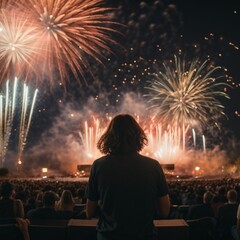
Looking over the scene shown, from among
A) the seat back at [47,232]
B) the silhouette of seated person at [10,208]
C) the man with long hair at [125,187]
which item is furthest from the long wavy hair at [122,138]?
the silhouette of seated person at [10,208]

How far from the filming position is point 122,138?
350 cm

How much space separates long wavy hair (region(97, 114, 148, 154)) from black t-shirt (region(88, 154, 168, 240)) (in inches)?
2.6

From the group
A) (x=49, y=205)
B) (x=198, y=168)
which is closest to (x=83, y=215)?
(x=49, y=205)

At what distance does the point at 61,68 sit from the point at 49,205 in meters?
16.7

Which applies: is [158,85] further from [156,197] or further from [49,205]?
[156,197]

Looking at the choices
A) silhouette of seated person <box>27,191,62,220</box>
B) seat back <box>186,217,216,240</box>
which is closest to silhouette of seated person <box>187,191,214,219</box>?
seat back <box>186,217,216,240</box>

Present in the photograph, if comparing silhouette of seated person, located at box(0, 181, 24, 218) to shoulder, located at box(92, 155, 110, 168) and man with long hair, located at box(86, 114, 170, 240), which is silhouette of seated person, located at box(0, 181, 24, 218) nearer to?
man with long hair, located at box(86, 114, 170, 240)

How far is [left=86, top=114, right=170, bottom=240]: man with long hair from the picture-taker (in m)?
3.35

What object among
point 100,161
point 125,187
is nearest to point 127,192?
point 125,187

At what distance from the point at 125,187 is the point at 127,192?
42mm

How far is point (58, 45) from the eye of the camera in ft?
77.3

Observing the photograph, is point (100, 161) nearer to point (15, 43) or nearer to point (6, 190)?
point (6, 190)

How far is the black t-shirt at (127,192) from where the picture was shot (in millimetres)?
3346

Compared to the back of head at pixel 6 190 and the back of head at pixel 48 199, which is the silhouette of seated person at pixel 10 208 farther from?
the back of head at pixel 48 199
